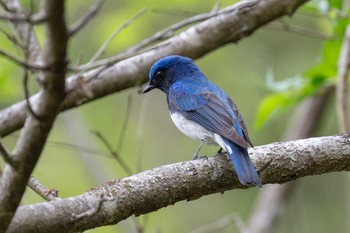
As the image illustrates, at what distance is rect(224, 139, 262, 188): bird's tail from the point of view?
3.46 m

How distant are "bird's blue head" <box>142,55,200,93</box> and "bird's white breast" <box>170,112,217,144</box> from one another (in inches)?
15.8

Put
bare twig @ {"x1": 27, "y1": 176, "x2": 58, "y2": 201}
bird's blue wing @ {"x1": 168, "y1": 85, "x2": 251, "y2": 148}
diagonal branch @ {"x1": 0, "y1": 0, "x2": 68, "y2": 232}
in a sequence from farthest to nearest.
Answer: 1. bird's blue wing @ {"x1": 168, "y1": 85, "x2": 251, "y2": 148}
2. bare twig @ {"x1": 27, "y1": 176, "x2": 58, "y2": 201}
3. diagonal branch @ {"x1": 0, "y1": 0, "x2": 68, "y2": 232}

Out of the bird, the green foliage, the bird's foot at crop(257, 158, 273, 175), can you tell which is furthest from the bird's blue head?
the bird's foot at crop(257, 158, 273, 175)

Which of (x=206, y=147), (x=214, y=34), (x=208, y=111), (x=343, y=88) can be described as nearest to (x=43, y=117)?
(x=208, y=111)

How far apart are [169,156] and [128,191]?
21.0 ft

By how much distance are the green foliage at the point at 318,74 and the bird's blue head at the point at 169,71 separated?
67cm

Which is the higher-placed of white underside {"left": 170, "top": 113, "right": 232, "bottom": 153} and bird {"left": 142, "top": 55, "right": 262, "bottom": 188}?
bird {"left": 142, "top": 55, "right": 262, "bottom": 188}

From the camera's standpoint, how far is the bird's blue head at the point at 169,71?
5008mm

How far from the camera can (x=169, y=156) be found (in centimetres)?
950

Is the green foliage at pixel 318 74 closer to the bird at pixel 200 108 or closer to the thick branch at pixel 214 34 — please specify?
the thick branch at pixel 214 34

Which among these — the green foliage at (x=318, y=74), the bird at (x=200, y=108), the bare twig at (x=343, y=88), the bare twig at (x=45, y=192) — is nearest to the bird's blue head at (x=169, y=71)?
the bird at (x=200, y=108)

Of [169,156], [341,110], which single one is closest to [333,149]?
[341,110]

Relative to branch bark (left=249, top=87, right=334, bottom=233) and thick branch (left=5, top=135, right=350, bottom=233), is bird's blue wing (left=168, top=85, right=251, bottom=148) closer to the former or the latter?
thick branch (left=5, top=135, right=350, bottom=233)

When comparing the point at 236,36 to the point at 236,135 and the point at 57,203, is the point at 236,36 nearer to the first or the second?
the point at 236,135
